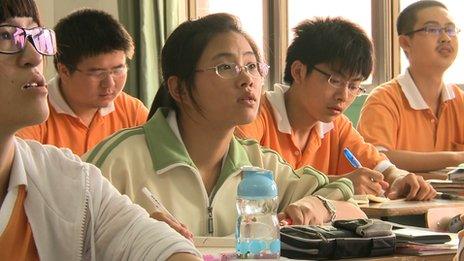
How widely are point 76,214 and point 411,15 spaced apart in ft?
9.93

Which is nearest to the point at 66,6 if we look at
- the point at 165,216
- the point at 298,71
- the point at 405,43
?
Result: the point at 405,43

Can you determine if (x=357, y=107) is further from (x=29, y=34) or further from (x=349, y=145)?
(x=29, y=34)

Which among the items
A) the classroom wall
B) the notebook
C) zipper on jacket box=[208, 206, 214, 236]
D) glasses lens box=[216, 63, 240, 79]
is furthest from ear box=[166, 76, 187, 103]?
the classroom wall

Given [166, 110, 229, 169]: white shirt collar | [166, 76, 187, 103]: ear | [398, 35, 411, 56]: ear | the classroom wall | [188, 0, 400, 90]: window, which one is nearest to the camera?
[166, 110, 229, 169]: white shirt collar

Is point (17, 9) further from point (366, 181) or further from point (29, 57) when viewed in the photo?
point (366, 181)

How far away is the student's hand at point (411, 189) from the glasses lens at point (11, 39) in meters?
1.76

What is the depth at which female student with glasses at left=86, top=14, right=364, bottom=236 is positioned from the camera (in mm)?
2197

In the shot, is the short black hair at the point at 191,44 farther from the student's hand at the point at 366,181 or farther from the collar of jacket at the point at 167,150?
the student's hand at the point at 366,181

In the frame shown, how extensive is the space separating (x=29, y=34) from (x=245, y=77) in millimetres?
897

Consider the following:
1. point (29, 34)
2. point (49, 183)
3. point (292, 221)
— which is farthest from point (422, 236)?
point (29, 34)

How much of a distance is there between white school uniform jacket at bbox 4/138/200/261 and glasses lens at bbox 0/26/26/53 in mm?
191

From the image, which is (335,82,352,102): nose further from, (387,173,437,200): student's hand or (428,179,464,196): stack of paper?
(428,179,464,196): stack of paper

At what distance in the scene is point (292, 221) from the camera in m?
2.20

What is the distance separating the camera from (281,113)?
10.5ft
